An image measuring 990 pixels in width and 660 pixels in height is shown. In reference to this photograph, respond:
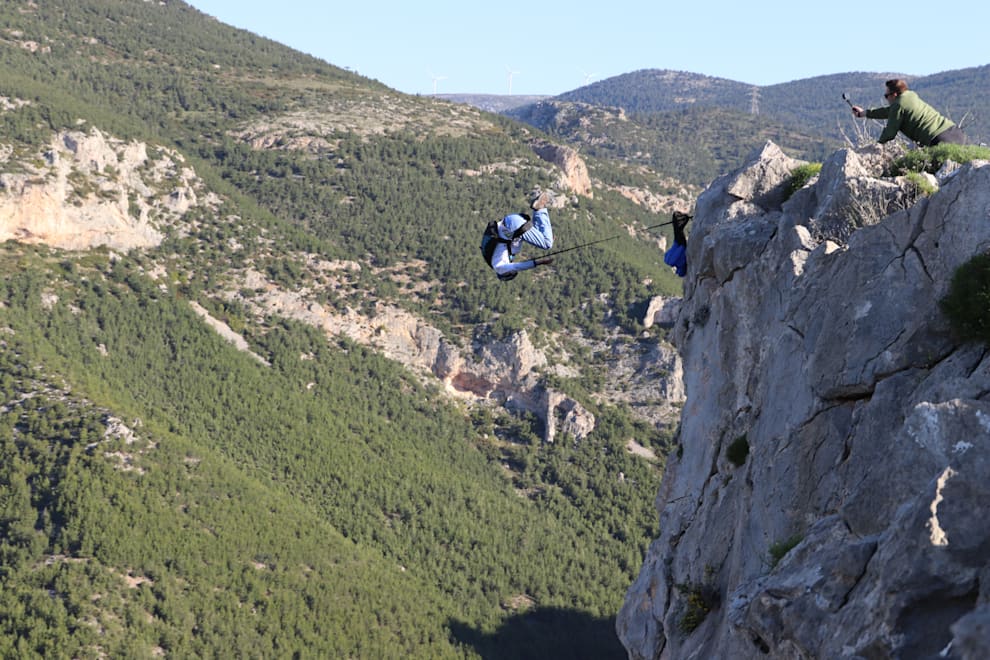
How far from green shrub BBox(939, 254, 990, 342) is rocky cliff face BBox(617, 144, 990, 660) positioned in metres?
0.27


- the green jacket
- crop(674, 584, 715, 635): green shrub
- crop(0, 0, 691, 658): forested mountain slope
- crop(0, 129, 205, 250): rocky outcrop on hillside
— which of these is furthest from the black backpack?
crop(0, 129, 205, 250): rocky outcrop on hillside

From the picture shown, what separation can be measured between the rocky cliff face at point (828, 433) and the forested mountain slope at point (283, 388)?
6806 centimetres

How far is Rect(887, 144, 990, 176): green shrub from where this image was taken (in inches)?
701

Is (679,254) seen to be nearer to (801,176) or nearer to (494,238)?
(801,176)

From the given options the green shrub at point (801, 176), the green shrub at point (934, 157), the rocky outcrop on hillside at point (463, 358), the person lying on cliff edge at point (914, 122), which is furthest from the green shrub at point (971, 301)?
the rocky outcrop on hillside at point (463, 358)

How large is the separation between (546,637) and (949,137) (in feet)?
325

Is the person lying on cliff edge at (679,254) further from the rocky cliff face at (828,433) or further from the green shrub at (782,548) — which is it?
the green shrub at (782,548)

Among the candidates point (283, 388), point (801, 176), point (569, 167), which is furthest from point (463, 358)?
point (801, 176)

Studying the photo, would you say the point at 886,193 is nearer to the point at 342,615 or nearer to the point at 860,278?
the point at 860,278

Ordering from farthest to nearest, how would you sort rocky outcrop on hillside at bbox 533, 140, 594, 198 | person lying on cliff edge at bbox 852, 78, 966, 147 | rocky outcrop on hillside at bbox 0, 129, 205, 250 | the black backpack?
rocky outcrop on hillside at bbox 533, 140, 594, 198 → rocky outcrop on hillside at bbox 0, 129, 205, 250 → the black backpack → person lying on cliff edge at bbox 852, 78, 966, 147

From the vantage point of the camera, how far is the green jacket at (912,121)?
18.5 metres

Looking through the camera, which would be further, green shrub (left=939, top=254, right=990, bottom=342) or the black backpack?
the black backpack

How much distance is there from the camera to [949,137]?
1884 centimetres

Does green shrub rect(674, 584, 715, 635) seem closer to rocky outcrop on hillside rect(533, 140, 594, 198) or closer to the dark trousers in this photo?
the dark trousers
